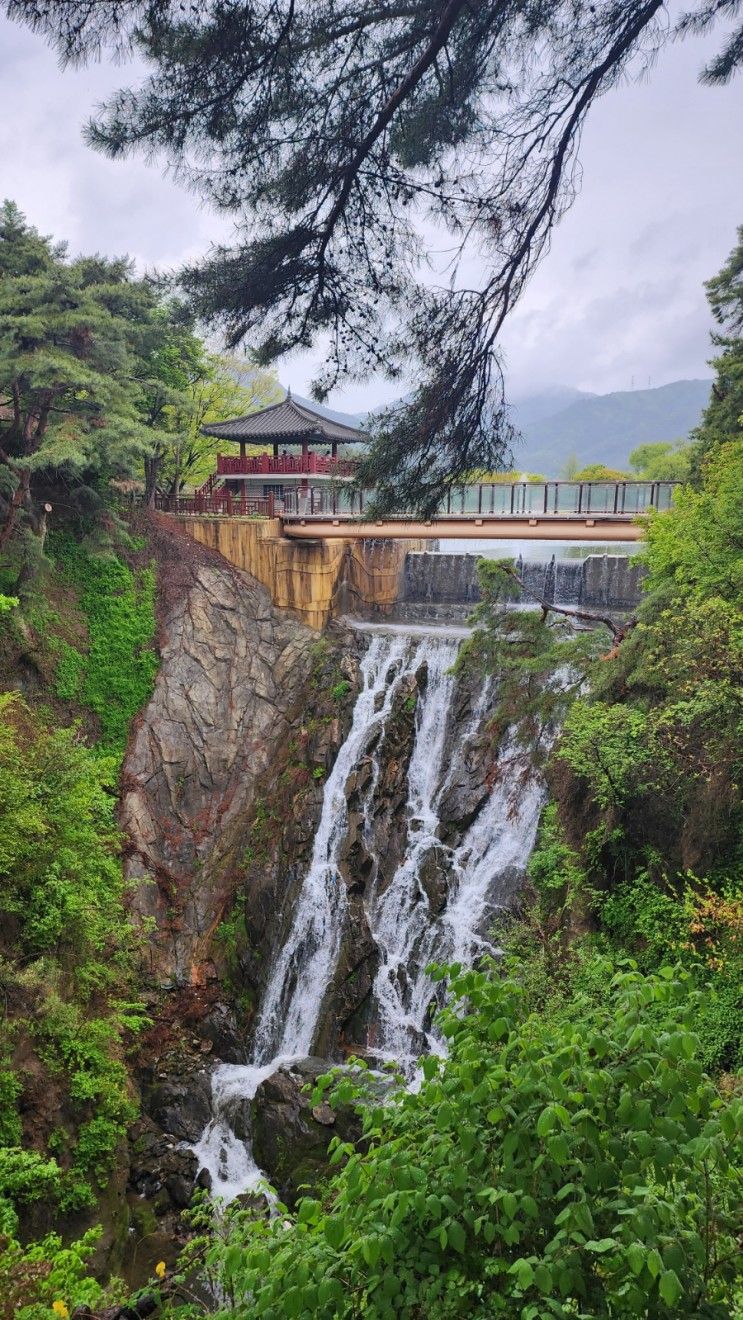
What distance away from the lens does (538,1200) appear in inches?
106

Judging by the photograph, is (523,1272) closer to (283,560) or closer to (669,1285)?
(669,1285)

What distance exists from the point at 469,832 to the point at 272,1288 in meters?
11.2

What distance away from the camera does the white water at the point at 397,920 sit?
11711 mm

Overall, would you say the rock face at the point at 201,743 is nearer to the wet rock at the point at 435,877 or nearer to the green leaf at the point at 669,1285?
the wet rock at the point at 435,877

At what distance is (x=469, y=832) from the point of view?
44.4ft

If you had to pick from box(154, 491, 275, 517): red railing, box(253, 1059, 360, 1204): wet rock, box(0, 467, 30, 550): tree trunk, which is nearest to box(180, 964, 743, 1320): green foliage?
box(253, 1059, 360, 1204): wet rock

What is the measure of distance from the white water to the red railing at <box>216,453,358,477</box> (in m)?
8.14

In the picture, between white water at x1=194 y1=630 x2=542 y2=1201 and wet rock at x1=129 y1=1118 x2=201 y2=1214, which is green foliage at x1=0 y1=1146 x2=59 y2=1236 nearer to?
wet rock at x1=129 y1=1118 x2=201 y2=1214

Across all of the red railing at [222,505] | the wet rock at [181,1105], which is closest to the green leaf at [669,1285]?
the wet rock at [181,1105]

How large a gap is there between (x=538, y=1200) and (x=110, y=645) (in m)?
15.2

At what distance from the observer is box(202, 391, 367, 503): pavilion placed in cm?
2002

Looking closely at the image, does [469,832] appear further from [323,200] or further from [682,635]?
[323,200]

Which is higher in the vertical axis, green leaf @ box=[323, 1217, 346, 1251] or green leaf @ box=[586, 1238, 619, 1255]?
green leaf @ box=[586, 1238, 619, 1255]

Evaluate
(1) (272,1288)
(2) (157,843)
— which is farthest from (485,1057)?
(2) (157,843)
